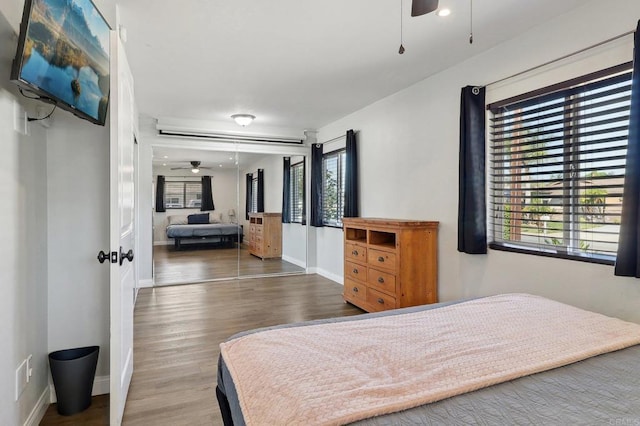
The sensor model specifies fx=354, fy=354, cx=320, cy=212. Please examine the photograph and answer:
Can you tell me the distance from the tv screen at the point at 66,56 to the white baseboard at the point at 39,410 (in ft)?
5.41

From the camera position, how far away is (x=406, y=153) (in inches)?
154

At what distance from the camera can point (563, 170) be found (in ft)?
7.95

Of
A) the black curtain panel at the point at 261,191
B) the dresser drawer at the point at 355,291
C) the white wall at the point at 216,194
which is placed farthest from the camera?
the black curtain panel at the point at 261,191

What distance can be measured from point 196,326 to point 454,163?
9.68 ft

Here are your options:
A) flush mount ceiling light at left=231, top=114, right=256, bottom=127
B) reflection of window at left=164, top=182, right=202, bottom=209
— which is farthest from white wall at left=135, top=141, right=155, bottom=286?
flush mount ceiling light at left=231, top=114, right=256, bottom=127

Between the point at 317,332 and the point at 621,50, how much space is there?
2382 mm

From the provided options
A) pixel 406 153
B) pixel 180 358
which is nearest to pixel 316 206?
pixel 406 153

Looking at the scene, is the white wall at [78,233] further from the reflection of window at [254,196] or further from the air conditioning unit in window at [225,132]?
the reflection of window at [254,196]

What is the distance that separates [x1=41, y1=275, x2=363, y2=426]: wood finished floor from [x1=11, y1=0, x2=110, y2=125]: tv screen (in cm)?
176

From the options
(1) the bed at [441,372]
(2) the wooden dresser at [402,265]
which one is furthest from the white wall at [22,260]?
(2) the wooden dresser at [402,265]

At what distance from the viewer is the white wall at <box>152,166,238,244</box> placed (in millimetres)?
5625

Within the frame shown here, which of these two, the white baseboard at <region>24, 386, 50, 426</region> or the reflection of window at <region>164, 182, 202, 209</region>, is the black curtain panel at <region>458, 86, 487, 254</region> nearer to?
the white baseboard at <region>24, 386, 50, 426</region>

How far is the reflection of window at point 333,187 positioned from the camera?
17.9 feet

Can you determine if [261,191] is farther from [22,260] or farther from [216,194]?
[22,260]
